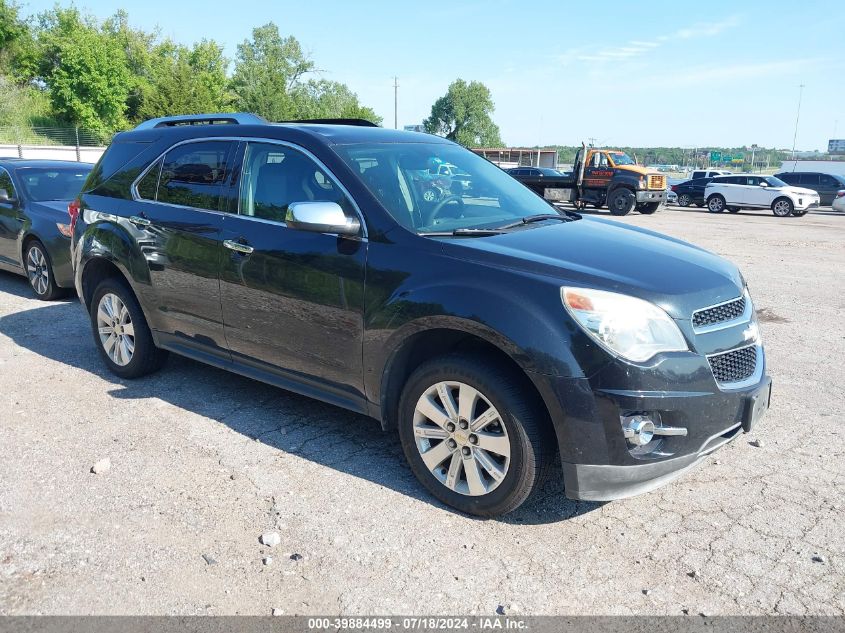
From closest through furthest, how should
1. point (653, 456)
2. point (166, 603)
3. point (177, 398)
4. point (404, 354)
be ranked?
point (166, 603) < point (653, 456) < point (404, 354) < point (177, 398)

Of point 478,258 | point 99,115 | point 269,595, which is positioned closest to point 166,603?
point 269,595

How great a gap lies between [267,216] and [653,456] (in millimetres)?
2505

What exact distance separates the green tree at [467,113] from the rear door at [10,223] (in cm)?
13011

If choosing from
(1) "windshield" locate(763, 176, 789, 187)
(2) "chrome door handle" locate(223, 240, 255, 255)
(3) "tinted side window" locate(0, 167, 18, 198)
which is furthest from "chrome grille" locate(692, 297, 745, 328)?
(1) "windshield" locate(763, 176, 789, 187)

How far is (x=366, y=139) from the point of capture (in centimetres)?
415

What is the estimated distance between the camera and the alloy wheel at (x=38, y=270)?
25.8 feet

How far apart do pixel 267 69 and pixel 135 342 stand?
83.5 metres

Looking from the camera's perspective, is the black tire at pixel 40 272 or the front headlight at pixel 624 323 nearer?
the front headlight at pixel 624 323

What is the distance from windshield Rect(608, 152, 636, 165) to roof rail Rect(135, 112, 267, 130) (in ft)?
69.1

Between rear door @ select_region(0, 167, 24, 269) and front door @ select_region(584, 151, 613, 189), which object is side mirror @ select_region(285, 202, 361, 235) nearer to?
rear door @ select_region(0, 167, 24, 269)

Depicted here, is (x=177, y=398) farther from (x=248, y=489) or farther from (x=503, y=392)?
(x=503, y=392)

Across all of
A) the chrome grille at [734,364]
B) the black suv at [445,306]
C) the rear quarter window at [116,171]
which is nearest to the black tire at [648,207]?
the black suv at [445,306]

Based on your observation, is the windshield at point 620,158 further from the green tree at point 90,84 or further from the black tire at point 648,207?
the green tree at point 90,84

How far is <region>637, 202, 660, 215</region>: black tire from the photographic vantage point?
24.7 m
